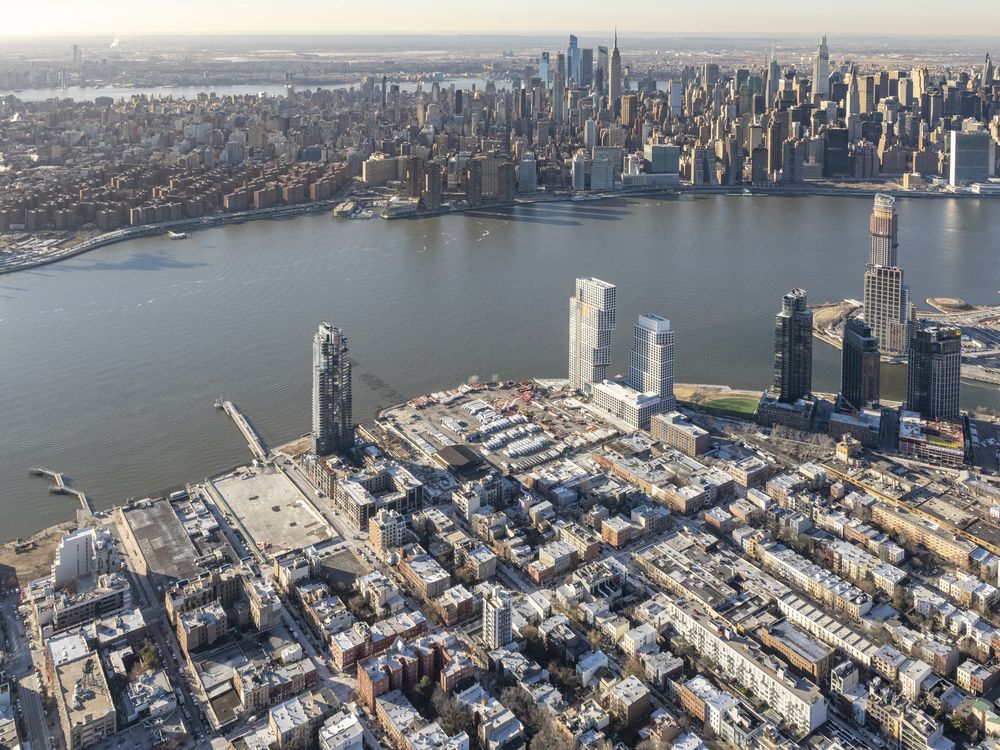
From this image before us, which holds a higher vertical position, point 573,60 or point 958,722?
point 573,60

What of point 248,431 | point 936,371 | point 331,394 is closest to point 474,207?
point 248,431

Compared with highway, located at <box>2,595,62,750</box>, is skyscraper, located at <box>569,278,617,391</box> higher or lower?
higher

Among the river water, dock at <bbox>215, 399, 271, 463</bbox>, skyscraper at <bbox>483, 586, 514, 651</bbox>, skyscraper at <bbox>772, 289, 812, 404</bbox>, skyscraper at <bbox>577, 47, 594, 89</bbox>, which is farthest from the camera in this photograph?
skyscraper at <bbox>577, 47, 594, 89</bbox>

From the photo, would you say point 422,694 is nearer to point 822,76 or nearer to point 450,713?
point 450,713

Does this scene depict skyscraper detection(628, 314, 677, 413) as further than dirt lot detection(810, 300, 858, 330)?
No

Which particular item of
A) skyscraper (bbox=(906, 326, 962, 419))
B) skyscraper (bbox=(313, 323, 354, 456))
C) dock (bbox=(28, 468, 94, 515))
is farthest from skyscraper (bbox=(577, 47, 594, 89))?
dock (bbox=(28, 468, 94, 515))

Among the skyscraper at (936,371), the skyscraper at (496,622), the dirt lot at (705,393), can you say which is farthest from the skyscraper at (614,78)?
the skyscraper at (496,622)

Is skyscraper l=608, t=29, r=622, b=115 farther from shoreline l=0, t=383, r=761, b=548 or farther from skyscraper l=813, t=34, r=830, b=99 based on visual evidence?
shoreline l=0, t=383, r=761, b=548

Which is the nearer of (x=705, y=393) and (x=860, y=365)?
(x=860, y=365)
